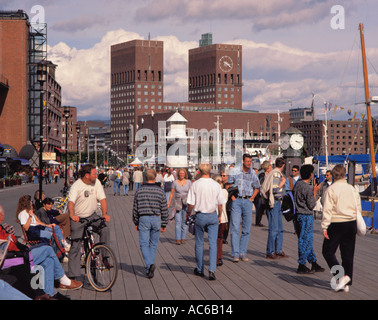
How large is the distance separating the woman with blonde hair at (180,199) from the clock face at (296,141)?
14.8 m

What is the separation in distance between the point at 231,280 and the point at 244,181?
2757 millimetres

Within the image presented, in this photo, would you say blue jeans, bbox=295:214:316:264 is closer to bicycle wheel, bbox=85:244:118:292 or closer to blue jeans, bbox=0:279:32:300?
bicycle wheel, bbox=85:244:118:292

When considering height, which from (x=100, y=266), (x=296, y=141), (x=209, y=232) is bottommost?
(x=100, y=266)

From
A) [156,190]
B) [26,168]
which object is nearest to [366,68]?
[156,190]

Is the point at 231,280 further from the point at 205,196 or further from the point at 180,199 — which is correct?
the point at 180,199

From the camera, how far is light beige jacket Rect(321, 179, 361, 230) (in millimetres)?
9430

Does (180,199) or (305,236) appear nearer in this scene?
(305,236)

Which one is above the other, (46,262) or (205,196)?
(205,196)

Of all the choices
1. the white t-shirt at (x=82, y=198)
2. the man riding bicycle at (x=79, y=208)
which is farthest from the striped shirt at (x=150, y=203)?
the white t-shirt at (x=82, y=198)

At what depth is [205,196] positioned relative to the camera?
35.3ft

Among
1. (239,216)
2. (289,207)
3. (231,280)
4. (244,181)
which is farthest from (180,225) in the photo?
(231,280)

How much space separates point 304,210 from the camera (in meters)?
11.1

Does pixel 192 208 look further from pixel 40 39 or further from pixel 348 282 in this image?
pixel 40 39

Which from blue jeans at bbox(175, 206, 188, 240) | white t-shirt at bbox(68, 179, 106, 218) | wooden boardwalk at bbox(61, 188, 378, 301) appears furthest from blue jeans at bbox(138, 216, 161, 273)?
blue jeans at bbox(175, 206, 188, 240)
